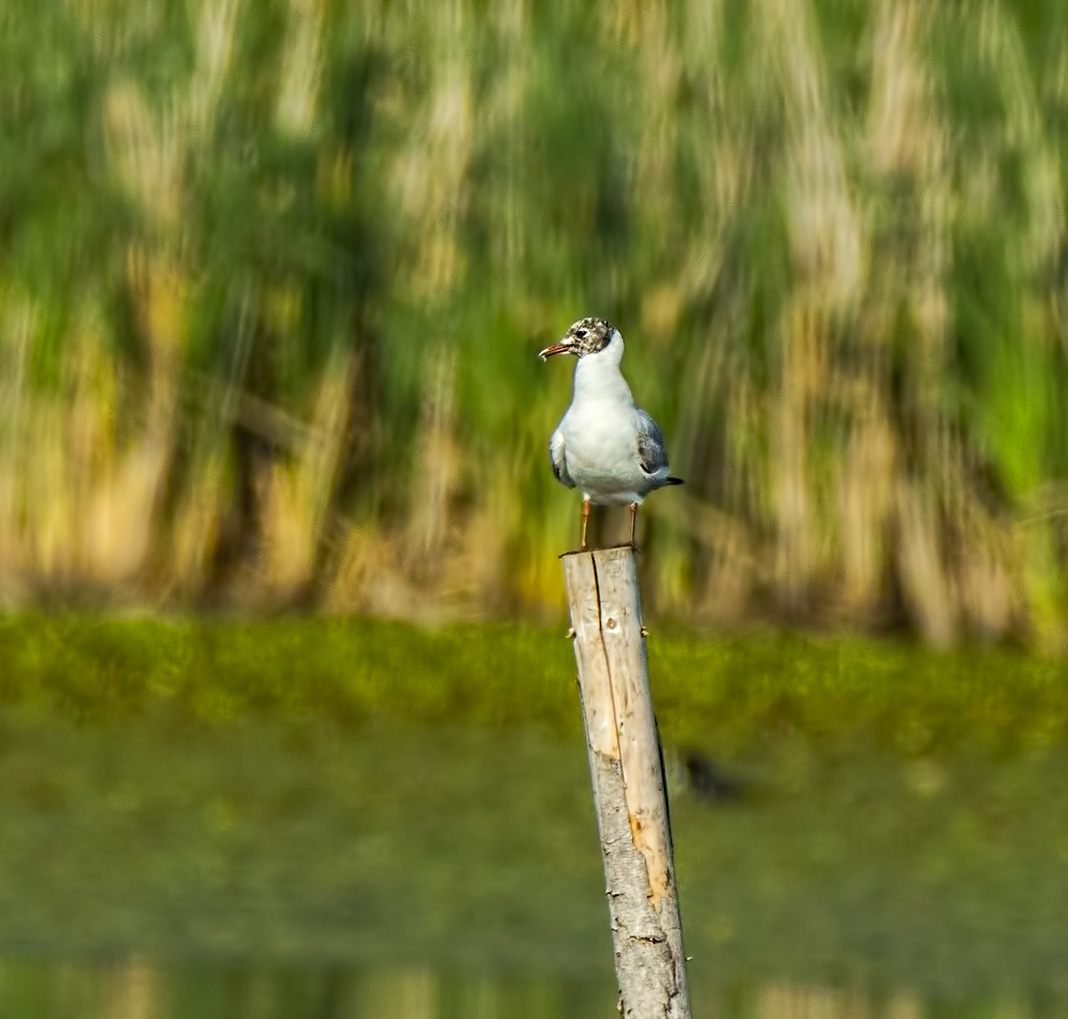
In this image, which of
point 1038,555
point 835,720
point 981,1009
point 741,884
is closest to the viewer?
point 981,1009

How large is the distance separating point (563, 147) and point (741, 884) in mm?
3522

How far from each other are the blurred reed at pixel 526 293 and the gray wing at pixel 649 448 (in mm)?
5248

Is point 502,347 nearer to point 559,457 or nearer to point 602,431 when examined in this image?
point 559,457

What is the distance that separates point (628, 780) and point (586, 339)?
3.56 feet

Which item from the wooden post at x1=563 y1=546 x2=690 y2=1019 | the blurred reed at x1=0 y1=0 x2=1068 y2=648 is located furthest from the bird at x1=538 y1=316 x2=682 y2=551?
the blurred reed at x1=0 y1=0 x2=1068 y2=648

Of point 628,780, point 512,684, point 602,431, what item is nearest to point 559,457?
point 602,431

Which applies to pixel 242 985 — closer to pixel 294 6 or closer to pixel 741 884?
pixel 741 884

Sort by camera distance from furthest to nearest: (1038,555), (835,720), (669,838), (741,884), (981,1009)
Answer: (1038,555) → (835,720) → (741,884) → (981,1009) → (669,838)

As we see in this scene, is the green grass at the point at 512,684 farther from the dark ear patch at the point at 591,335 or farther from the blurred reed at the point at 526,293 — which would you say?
the dark ear patch at the point at 591,335

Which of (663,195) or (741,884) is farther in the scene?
(663,195)

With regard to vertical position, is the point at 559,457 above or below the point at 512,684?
above

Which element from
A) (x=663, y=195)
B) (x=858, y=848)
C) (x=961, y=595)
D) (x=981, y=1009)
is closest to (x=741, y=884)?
(x=858, y=848)

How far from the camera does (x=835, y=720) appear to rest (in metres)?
10.6

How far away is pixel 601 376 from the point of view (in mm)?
6156
